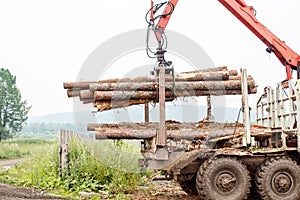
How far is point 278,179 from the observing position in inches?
360

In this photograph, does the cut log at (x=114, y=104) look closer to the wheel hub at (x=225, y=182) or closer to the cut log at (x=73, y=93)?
the cut log at (x=73, y=93)

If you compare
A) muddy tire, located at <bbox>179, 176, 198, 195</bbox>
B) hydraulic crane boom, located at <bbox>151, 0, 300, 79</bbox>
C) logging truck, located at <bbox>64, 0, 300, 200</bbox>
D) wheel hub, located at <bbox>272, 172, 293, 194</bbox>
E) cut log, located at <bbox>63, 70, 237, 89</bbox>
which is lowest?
muddy tire, located at <bbox>179, 176, 198, 195</bbox>

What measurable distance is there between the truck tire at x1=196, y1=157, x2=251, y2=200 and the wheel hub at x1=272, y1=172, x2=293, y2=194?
1.89ft

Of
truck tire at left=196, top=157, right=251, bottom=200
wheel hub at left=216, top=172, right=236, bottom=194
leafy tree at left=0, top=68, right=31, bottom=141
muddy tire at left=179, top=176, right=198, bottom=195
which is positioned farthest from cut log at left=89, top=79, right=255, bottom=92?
leafy tree at left=0, top=68, right=31, bottom=141

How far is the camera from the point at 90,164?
11.0 m

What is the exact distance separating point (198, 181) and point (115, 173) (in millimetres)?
2655

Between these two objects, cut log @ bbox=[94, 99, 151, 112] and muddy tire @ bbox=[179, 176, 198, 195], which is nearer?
cut log @ bbox=[94, 99, 151, 112]

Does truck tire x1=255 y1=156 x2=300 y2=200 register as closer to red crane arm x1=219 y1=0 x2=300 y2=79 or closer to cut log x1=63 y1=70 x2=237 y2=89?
cut log x1=63 y1=70 x2=237 y2=89

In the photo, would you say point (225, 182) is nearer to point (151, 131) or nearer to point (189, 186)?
point (189, 186)

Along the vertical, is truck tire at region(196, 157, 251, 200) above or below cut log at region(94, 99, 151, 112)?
below

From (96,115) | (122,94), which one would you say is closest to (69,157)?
(96,115)

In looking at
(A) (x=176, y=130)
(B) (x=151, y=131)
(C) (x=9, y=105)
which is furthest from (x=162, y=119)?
(C) (x=9, y=105)

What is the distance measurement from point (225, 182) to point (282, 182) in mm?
1191

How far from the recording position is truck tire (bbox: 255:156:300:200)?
9.08 meters
